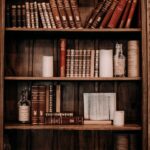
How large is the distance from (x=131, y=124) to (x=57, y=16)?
2.96 ft

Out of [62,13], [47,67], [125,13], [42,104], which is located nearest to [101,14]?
[125,13]

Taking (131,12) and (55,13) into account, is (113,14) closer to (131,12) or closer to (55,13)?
(131,12)

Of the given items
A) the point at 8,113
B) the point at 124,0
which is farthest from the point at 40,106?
the point at 124,0

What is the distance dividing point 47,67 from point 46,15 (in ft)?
1.17

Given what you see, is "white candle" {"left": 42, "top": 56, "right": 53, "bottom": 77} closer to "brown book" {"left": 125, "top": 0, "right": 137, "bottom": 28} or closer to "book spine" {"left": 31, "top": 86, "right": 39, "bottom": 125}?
"book spine" {"left": 31, "top": 86, "right": 39, "bottom": 125}

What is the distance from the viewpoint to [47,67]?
2453 millimetres

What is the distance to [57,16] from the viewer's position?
2438mm

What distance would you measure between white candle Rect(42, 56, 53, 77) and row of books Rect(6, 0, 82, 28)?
23cm

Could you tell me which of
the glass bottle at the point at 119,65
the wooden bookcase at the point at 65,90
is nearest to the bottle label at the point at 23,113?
the wooden bookcase at the point at 65,90

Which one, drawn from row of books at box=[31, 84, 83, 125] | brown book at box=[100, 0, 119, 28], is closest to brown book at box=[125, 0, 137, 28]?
brown book at box=[100, 0, 119, 28]

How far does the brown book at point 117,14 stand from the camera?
2.44 m

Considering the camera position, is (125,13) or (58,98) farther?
(58,98)

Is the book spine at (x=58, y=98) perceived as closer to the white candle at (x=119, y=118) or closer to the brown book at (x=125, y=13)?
the white candle at (x=119, y=118)

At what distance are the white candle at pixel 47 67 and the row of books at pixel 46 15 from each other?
225mm
